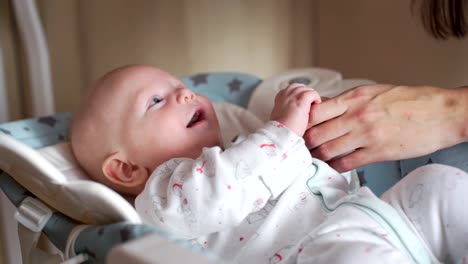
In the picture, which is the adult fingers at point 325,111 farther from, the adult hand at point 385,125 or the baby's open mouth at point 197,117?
the baby's open mouth at point 197,117

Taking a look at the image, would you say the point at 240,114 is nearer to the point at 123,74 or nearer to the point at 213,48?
the point at 123,74

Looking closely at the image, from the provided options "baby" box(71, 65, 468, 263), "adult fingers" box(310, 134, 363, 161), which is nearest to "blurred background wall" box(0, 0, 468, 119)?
"baby" box(71, 65, 468, 263)

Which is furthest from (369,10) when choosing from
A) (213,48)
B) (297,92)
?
(297,92)

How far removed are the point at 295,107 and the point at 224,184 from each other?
0.55 feet

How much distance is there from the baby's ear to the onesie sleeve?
9 cm

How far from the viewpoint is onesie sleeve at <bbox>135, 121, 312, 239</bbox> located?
785mm

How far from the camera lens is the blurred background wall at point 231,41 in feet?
4.21

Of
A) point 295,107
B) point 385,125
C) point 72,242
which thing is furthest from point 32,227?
point 385,125

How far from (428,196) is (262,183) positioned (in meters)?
0.21

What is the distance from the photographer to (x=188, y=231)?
81 cm

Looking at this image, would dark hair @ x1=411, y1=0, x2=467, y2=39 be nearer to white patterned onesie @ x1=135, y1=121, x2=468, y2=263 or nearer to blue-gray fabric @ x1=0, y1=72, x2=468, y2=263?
blue-gray fabric @ x1=0, y1=72, x2=468, y2=263

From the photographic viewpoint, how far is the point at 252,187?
794 millimetres

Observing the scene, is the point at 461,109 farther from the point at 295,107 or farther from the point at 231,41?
the point at 231,41

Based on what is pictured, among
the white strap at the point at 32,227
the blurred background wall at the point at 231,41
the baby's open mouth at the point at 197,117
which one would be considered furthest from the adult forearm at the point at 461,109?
the white strap at the point at 32,227
